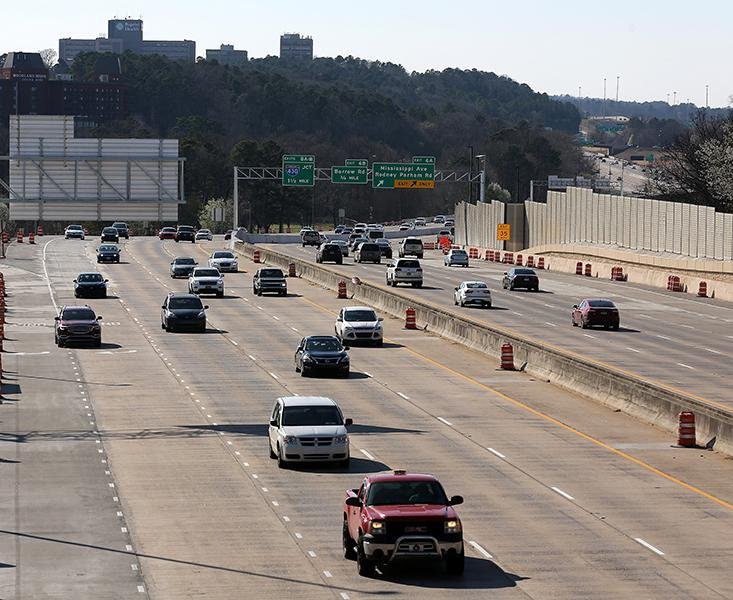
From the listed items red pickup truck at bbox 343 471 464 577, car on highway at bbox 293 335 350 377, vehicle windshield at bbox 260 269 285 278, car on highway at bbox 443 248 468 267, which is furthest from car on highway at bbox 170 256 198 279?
red pickup truck at bbox 343 471 464 577

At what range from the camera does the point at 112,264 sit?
362ft

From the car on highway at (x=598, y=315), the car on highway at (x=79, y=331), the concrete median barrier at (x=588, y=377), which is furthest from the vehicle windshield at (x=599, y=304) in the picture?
the car on highway at (x=79, y=331)

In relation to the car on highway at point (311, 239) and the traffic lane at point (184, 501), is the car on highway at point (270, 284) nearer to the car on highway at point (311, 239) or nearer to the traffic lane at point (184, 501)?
the traffic lane at point (184, 501)

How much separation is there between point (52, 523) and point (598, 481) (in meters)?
10.7

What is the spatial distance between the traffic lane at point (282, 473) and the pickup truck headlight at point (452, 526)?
0.72 m

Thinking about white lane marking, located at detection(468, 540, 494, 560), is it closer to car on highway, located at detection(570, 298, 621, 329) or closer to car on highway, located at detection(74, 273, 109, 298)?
car on highway, located at detection(570, 298, 621, 329)

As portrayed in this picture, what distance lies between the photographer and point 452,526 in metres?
23.0

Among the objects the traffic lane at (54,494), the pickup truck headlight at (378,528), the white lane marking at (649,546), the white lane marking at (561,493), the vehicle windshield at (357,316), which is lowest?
the traffic lane at (54,494)

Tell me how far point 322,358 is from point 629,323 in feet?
80.1

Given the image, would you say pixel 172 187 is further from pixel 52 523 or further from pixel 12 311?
pixel 52 523

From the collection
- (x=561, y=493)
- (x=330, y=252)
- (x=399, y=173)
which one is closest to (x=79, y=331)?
(x=561, y=493)

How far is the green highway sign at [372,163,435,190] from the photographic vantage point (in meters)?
144

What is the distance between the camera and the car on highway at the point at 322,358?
4988cm

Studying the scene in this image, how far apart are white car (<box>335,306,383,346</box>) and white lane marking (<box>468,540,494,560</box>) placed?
112 ft
